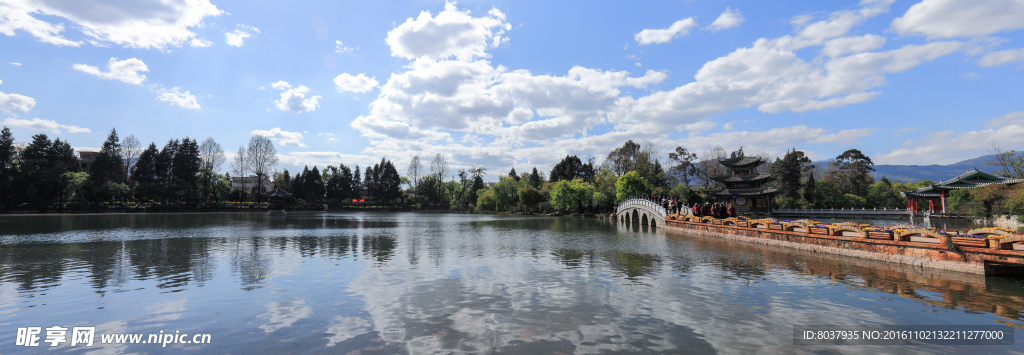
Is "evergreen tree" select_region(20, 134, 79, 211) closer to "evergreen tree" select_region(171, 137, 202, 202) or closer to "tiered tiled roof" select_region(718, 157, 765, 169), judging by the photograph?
"evergreen tree" select_region(171, 137, 202, 202)

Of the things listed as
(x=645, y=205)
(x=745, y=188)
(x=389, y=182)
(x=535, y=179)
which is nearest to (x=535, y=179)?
(x=535, y=179)

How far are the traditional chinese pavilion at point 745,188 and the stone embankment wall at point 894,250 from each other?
4888 centimetres

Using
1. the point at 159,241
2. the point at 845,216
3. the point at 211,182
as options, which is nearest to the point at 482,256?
the point at 159,241

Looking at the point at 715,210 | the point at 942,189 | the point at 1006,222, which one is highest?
the point at 942,189

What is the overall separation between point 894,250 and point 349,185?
351ft

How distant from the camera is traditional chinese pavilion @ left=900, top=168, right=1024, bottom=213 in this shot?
51.0 metres

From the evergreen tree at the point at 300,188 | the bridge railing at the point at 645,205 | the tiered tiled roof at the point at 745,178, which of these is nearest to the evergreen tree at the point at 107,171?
the evergreen tree at the point at 300,188

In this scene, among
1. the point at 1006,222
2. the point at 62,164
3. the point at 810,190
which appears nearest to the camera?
the point at 1006,222

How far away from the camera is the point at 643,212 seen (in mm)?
49875

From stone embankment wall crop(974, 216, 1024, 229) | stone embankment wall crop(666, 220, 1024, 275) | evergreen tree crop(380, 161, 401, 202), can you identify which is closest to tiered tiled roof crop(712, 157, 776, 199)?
stone embankment wall crop(974, 216, 1024, 229)

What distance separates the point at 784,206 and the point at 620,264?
72972 mm

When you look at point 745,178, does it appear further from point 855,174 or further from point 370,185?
point 370,185

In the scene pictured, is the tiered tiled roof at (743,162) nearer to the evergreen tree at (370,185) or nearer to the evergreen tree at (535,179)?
the evergreen tree at (535,179)

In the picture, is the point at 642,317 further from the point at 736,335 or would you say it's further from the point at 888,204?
the point at 888,204
